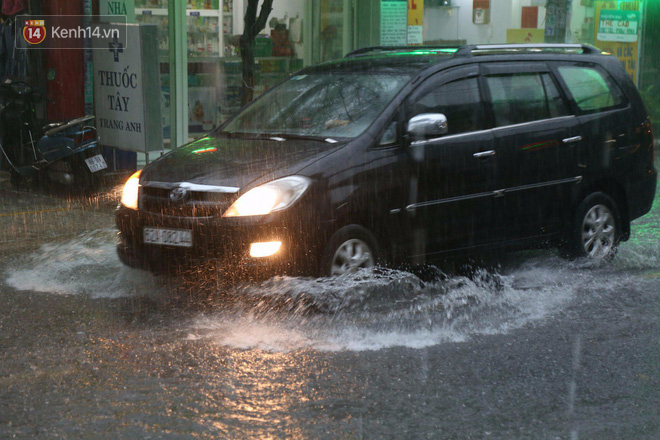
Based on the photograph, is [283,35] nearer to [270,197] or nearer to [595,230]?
[595,230]

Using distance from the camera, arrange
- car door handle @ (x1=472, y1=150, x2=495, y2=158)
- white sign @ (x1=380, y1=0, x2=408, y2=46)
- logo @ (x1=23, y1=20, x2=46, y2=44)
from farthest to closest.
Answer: white sign @ (x1=380, y1=0, x2=408, y2=46) < logo @ (x1=23, y1=20, x2=46, y2=44) < car door handle @ (x1=472, y1=150, x2=495, y2=158)

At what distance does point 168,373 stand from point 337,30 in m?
12.9

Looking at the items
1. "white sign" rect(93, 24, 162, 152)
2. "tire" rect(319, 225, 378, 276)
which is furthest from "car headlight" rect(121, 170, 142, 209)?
"white sign" rect(93, 24, 162, 152)

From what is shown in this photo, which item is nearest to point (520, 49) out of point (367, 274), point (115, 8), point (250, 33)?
point (367, 274)

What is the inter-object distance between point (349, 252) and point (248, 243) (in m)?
0.71

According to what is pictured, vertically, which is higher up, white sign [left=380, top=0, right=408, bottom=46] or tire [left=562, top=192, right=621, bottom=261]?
white sign [left=380, top=0, right=408, bottom=46]

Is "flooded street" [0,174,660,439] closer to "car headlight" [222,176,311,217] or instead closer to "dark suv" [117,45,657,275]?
"dark suv" [117,45,657,275]

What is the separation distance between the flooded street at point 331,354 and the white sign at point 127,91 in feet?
12.7

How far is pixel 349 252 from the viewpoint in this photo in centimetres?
609

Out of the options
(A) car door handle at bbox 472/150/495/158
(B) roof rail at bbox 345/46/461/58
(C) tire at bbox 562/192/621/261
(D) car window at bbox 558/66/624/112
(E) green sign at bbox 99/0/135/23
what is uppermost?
(E) green sign at bbox 99/0/135/23

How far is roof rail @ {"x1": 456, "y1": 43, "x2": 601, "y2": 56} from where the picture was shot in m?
7.11

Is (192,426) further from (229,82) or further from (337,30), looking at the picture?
(337,30)

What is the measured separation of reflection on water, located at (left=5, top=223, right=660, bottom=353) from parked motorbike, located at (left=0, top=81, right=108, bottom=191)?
3.34 m

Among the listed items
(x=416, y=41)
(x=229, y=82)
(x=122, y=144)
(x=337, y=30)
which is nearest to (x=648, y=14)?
(x=416, y=41)
